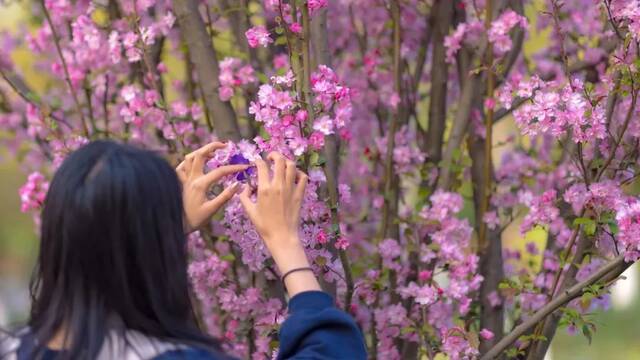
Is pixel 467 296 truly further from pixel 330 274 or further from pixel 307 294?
pixel 307 294

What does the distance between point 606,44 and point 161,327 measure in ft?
8.02

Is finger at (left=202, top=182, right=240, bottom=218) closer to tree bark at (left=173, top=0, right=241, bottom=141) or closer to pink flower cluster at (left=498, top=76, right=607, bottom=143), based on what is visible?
pink flower cluster at (left=498, top=76, right=607, bottom=143)

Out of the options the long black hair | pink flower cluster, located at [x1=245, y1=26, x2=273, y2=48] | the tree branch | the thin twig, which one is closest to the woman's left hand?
the long black hair

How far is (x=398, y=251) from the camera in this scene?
344cm

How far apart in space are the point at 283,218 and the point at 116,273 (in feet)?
1.09

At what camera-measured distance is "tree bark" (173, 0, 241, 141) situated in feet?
10.9

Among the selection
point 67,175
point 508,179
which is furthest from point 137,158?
point 508,179

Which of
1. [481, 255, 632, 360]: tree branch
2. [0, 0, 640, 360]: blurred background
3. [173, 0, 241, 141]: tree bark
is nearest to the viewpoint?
[481, 255, 632, 360]: tree branch

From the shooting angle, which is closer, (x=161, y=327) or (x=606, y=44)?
(x=161, y=327)

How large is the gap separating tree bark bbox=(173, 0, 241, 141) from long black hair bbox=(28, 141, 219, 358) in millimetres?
1615

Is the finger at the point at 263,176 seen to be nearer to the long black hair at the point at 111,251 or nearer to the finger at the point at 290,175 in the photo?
the finger at the point at 290,175

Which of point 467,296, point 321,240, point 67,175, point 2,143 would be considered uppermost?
point 2,143

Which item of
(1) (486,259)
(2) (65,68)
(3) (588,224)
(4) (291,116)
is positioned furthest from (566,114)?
(2) (65,68)

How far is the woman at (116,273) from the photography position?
1.65m
